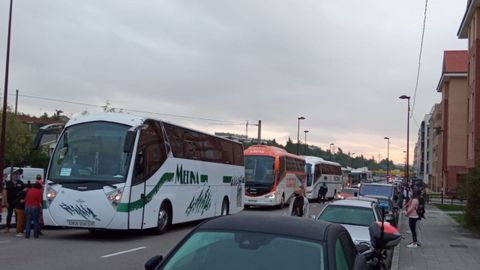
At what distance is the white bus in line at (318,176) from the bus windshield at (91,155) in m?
32.8

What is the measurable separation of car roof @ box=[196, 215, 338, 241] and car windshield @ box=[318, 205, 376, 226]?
29.8 ft

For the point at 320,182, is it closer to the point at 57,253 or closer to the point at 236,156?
the point at 236,156

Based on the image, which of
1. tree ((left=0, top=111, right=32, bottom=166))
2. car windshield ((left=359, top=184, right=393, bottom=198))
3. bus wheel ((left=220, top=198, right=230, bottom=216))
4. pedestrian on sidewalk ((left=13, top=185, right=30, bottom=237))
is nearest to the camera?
pedestrian on sidewalk ((left=13, top=185, right=30, bottom=237))

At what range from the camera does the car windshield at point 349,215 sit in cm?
1417

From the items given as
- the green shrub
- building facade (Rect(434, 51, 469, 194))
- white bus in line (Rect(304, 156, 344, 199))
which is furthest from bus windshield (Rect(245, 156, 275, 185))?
building facade (Rect(434, 51, 469, 194))

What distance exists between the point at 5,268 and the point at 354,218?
7779 mm

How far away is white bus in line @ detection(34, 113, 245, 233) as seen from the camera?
16156 mm

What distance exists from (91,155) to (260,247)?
41.4ft

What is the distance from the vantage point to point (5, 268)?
11055 millimetres

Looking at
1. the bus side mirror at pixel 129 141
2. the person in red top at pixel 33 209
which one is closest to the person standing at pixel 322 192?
the person in red top at pixel 33 209

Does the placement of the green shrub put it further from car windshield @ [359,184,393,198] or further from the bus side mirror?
the bus side mirror

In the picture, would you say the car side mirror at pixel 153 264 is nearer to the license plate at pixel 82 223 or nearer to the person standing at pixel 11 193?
the license plate at pixel 82 223

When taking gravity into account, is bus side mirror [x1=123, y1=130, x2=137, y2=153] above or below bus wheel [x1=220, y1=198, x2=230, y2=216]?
above

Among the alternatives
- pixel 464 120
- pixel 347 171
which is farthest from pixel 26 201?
pixel 347 171
